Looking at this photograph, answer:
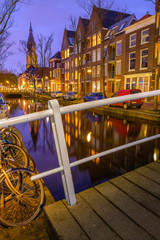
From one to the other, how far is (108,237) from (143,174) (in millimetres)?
1348

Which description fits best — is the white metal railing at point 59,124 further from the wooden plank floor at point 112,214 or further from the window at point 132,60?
the window at point 132,60

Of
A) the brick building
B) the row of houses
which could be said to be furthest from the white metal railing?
the brick building

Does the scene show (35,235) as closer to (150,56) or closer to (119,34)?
(150,56)

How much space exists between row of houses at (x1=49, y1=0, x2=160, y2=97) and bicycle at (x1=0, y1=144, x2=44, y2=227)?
18.6 meters

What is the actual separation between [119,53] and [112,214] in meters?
→ 32.6

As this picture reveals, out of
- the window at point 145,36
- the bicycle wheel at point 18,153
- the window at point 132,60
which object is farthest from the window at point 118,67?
the bicycle wheel at point 18,153

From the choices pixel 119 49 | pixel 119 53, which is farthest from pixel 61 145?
pixel 119 49

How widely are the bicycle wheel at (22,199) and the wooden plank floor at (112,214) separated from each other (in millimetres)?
569

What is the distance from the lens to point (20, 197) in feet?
8.38

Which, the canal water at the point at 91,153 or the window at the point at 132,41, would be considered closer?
the canal water at the point at 91,153

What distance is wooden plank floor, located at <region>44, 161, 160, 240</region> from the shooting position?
171 cm

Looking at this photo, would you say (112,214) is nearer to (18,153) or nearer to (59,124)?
(59,124)

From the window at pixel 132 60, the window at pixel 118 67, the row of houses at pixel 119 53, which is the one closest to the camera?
the row of houses at pixel 119 53

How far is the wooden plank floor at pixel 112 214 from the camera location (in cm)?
171
